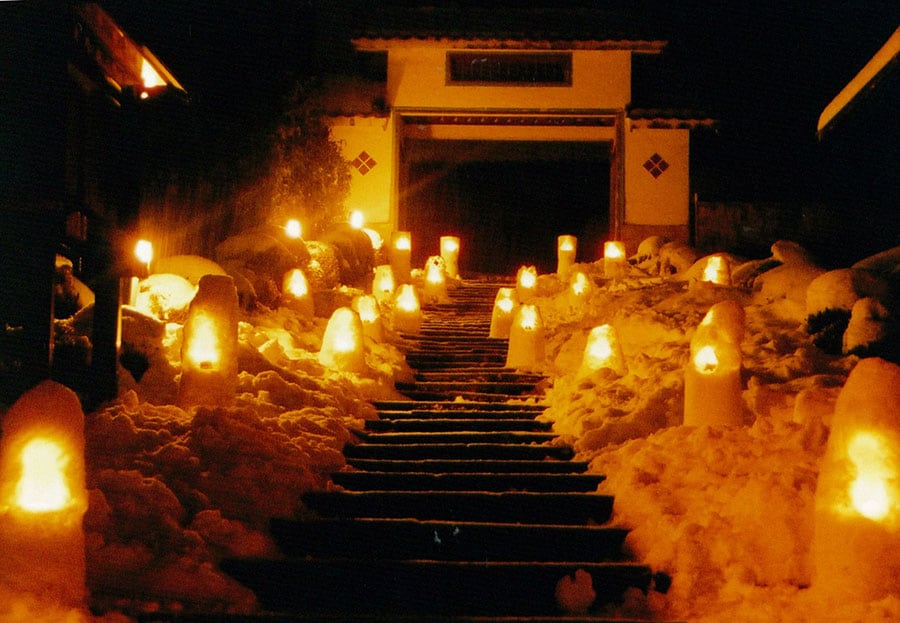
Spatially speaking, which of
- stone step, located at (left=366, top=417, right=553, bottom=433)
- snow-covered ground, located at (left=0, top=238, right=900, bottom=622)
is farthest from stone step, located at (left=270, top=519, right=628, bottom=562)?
stone step, located at (left=366, top=417, right=553, bottom=433)

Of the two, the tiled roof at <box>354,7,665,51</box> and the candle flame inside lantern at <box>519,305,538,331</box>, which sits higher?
the tiled roof at <box>354,7,665,51</box>

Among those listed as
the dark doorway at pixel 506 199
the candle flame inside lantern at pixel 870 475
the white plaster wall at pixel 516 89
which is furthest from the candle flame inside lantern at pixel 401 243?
the candle flame inside lantern at pixel 870 475

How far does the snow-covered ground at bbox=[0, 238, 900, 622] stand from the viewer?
4.88 m

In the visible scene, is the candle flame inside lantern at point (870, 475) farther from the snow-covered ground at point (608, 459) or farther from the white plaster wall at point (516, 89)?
the white plaster wall at point (516, 89)

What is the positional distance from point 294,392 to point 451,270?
13668mm

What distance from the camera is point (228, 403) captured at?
26.1 ft

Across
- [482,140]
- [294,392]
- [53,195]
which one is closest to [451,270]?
[482,140]

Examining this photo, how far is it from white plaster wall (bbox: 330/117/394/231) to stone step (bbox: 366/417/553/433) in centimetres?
1358

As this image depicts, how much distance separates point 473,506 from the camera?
6371mm

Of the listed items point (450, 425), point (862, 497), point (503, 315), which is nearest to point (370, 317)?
point (503, 315)

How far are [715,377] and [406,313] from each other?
8.30 metres

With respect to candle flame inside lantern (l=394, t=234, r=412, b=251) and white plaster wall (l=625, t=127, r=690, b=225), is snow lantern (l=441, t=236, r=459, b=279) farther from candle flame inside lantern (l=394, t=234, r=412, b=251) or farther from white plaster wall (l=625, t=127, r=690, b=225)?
white plaster wall (l=625, t=127, r=690, b=225)

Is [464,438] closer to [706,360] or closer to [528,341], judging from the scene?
[706,360]

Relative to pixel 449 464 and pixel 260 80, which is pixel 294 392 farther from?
pixel 260 80
